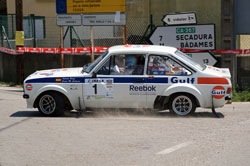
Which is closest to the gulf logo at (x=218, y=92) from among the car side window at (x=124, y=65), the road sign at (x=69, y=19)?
the car side window at (x=124, y=65)

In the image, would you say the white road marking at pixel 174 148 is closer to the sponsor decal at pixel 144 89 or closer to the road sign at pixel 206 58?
the sponsor decal at pixel 144 89

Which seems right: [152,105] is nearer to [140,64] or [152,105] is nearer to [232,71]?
[140,64]

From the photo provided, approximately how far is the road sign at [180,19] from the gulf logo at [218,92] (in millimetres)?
4895

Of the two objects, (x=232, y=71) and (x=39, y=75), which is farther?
(x=232, y=71)

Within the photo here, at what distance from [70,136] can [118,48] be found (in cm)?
268

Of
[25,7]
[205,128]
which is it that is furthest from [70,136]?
[25,7]

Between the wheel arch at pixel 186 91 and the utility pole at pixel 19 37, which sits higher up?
the utility pole at pixel 19 37

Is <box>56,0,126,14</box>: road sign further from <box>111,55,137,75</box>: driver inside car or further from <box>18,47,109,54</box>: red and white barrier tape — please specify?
<box>111,55,137,75</box>: driver inside car

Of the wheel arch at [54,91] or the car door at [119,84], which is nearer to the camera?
the car door at [119,84]

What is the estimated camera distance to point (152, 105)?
9.34 metres

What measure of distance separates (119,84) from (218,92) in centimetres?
209

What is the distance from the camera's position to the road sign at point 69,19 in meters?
14.9

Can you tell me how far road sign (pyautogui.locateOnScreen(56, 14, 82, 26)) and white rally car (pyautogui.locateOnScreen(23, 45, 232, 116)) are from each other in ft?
18.5

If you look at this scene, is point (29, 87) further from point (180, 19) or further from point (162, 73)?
point (180, 19)
